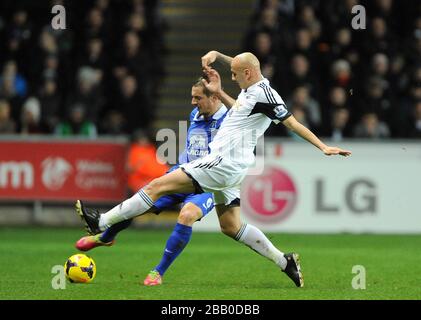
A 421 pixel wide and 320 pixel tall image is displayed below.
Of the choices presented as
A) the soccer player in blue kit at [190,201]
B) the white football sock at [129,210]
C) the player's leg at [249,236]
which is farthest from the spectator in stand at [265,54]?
the white football sock at [129,210]

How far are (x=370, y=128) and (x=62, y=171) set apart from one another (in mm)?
5251

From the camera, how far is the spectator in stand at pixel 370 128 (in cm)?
1678

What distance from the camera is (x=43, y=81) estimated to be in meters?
18.5

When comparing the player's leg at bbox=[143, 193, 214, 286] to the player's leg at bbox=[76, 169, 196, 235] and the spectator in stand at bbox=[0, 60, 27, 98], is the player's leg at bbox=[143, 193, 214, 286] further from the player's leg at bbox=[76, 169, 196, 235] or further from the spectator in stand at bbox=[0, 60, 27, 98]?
the spectator in stand at bbox=[0, 60, 27, 98]

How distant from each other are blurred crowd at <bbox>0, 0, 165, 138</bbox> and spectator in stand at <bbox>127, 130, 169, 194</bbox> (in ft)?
3.15

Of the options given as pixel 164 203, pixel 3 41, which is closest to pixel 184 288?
pixel 164 203

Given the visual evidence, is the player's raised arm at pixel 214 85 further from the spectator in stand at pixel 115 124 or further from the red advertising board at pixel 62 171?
the spectator in stand at pixel 115 124

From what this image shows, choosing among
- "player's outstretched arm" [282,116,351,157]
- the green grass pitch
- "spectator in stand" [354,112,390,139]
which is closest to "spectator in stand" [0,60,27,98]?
the green grass pitch

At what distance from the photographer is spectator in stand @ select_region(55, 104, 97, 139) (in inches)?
692

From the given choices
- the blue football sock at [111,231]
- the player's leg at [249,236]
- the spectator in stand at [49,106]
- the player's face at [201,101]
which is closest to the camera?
the player's leg at [249,236]

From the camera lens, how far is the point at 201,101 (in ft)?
33.1

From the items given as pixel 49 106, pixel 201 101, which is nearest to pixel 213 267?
pixel 201 101

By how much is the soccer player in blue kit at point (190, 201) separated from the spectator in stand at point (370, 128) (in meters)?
6.92

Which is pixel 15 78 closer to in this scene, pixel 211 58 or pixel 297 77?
pixel 297 77
